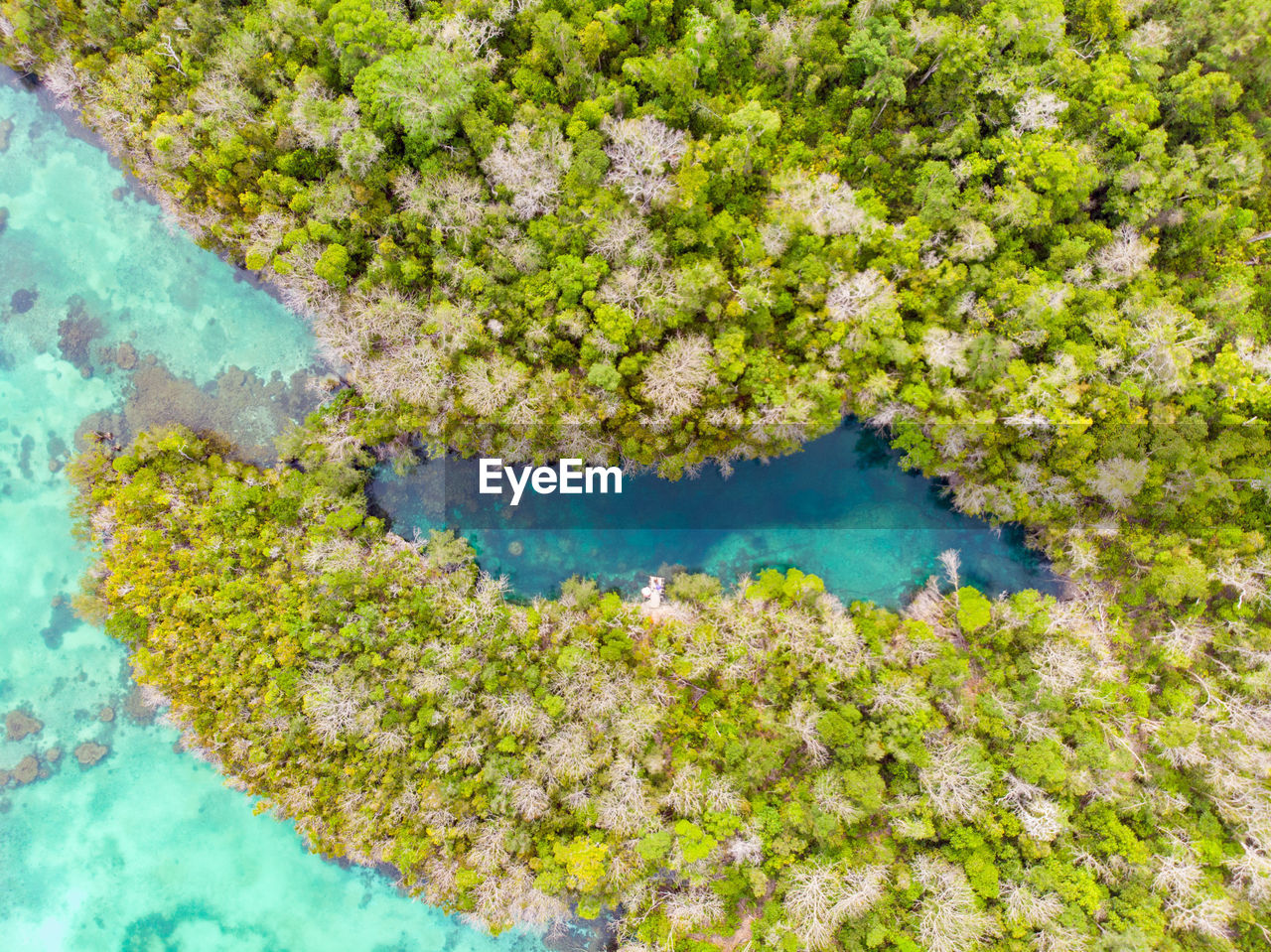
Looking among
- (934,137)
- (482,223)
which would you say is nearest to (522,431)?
(482,223)

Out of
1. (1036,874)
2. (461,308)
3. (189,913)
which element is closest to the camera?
(1036,874)

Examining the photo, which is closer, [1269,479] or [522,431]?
[1269,479]

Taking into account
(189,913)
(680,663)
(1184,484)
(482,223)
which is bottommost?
(189,913)

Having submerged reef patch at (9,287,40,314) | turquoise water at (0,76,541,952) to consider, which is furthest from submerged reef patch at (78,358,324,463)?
submerged reef patch at (9,287,40,314)

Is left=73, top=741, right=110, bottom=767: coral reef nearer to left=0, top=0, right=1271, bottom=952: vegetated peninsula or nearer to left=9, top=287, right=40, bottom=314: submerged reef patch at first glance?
left=0, top=0, right=1271, bottom=952: vegetated peninsula

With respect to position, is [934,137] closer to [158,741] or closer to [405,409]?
[405,409]

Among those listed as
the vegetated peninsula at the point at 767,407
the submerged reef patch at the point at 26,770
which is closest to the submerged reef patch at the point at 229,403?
the vegetated peninsula at the point at 767,407

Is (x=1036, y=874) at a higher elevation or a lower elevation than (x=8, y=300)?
lower
